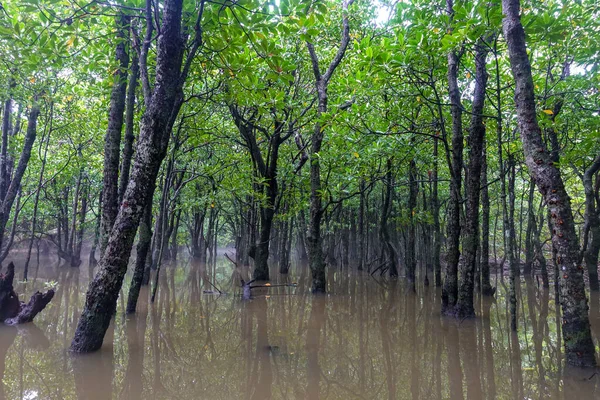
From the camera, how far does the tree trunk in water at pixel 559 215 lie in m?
4.76

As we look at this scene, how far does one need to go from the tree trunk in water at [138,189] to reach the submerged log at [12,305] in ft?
9.83

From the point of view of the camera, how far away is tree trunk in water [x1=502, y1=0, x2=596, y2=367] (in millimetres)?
4762

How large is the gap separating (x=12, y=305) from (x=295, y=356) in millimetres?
6225

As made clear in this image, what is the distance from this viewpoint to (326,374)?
5180mm

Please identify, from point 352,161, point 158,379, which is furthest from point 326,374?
point 352,161

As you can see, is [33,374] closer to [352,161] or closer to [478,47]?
[352,161]

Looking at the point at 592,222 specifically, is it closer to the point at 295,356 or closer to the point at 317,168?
the point at 317,168

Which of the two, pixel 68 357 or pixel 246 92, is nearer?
pixel 68 357

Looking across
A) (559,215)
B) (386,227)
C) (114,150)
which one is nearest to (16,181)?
(114,150)

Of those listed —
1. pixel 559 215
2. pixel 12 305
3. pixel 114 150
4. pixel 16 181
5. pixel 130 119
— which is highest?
pixel 130 119

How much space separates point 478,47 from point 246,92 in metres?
4.71

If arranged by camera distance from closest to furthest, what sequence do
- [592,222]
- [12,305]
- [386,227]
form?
[12,305]
[592,222]
[386,227]

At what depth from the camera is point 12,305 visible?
7.70 m

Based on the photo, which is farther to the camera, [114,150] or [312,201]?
[312,201]
